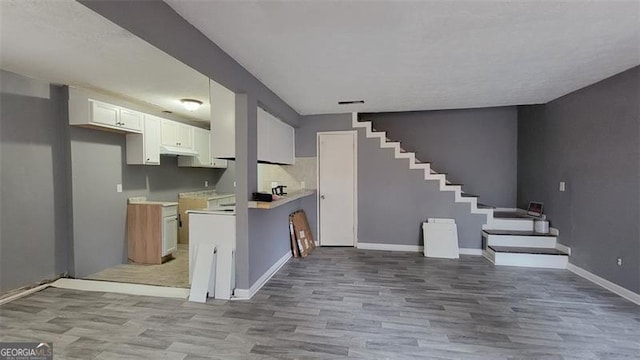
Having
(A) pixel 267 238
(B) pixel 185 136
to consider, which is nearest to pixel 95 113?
(B) pixel 185 136

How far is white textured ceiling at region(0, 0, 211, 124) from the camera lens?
78.3 inches

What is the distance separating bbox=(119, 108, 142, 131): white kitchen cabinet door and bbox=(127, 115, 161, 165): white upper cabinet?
0.10 meters

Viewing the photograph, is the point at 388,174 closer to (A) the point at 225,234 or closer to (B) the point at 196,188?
(A) the point at 225,234

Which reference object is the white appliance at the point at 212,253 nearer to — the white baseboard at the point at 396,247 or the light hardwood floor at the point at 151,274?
the light hardwood floor at the point at 151,274

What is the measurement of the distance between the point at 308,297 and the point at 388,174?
283 centimetres

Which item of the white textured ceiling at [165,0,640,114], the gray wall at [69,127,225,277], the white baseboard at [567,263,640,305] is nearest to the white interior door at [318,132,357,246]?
the white textured ceiling at [165,0,640,114]

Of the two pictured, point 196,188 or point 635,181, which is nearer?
point 635,181

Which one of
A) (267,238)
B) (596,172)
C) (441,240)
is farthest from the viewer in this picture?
(441,240)

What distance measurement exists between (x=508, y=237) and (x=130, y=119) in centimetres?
620

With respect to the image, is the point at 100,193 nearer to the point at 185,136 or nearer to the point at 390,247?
the point at 185,136

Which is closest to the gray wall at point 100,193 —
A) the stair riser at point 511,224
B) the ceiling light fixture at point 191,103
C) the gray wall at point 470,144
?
the ceiling light fixture at point 191,103

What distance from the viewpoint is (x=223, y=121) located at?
3.40m

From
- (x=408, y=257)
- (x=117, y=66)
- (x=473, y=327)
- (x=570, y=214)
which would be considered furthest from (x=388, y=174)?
(x=117, y=66)

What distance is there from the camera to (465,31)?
2.29 metres
